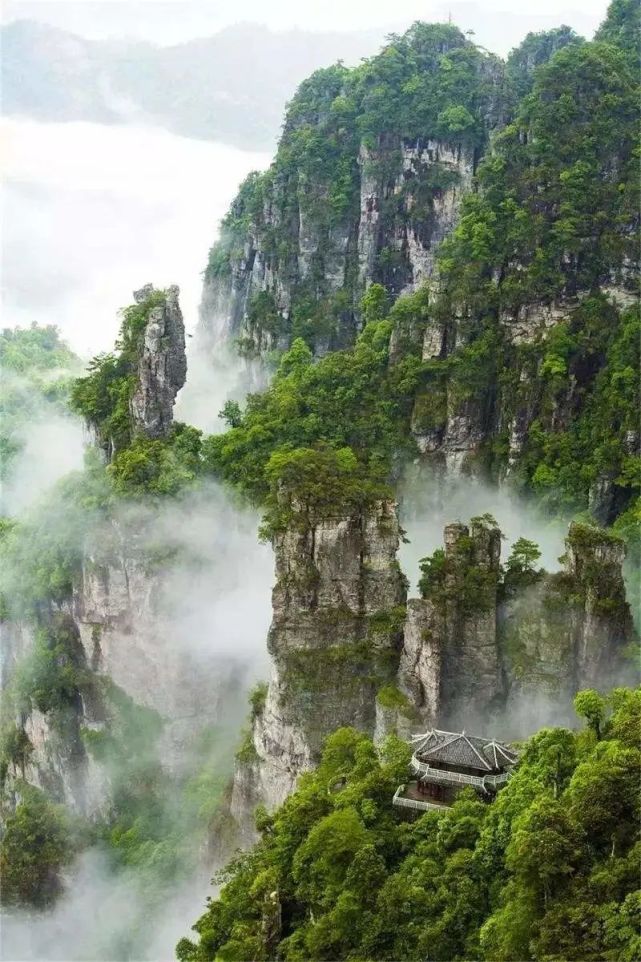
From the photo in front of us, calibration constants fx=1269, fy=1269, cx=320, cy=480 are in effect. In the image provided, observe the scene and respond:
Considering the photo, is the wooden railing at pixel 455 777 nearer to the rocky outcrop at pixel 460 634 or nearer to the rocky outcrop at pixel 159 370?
the rocky outcrop at pixel 460 634

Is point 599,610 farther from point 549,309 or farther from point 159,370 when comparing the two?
point 159,370

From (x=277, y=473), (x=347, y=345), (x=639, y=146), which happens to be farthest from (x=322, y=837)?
(x=347, y=345)

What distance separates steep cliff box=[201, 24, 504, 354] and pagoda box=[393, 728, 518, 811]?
28410 mm

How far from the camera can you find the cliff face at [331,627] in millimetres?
32531

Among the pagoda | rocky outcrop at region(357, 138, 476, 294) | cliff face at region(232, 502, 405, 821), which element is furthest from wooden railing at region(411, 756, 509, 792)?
rocky outcrop at region(357, 138, 476, 294)

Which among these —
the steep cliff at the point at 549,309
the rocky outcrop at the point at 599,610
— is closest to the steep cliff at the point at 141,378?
the steep cliff at the point at 549,309

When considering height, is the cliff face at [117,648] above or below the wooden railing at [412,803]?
above

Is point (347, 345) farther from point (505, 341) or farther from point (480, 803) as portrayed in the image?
point (480, 803)

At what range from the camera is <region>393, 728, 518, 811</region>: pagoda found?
2583cm

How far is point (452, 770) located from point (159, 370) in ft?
61.9

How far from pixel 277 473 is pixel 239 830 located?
9.65m

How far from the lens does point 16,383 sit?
68688 mm

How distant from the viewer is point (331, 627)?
108 feet

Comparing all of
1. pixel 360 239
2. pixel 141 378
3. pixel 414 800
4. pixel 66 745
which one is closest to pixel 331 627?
pixel 414 800
